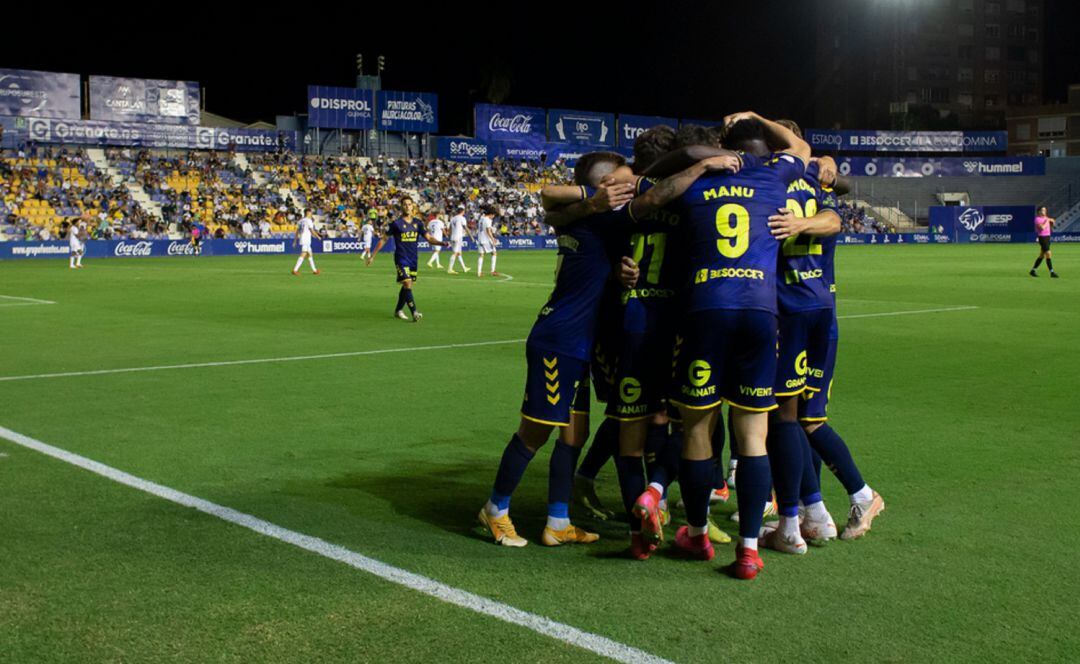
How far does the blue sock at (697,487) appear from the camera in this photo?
527 cm

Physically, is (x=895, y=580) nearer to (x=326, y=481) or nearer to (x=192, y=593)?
(x=192, y=593)

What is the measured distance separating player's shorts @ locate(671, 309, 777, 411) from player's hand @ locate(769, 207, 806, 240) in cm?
40

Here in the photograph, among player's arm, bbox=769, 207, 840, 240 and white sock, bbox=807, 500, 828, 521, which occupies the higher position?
player's arm, bbox=769, 207, 840, 240

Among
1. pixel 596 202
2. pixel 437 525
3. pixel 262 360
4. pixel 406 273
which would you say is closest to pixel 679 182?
pixel 596 202

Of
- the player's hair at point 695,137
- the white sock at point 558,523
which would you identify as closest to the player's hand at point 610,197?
the player's hair at point 695,137

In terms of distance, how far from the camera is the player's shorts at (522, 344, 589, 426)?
550cm

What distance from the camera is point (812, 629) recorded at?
4402 mm

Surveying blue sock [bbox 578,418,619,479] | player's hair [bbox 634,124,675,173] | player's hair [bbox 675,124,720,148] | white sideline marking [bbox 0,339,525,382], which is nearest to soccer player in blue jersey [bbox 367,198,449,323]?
white sideline marking [bbox 0,339,525,382]

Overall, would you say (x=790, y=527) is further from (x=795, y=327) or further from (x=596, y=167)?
(x=596, y=167)

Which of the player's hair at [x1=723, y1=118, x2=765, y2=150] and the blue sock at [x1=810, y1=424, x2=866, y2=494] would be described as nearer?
the player's hair at [x1=723, y1=118, x2=765, y2=150]

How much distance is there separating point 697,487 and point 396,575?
1.50 metres

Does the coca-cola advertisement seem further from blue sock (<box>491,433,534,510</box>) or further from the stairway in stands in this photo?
blue sock (<box>491,433,534,510</box>)

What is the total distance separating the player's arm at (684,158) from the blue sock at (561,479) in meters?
1.59

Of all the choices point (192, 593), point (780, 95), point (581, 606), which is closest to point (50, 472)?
point (192, 593)
